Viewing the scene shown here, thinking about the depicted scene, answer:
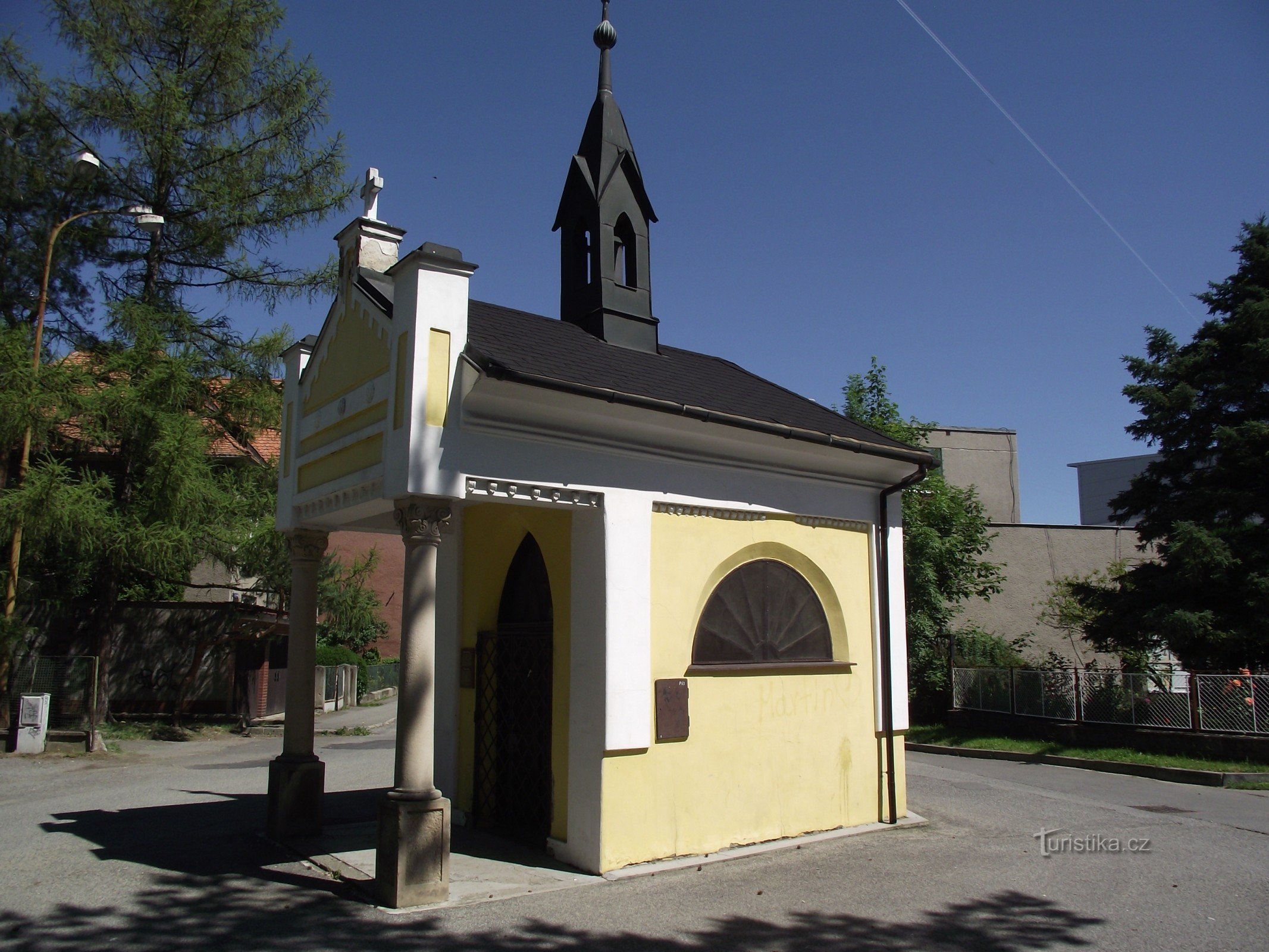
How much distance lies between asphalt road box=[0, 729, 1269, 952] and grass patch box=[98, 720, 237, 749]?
916 cm

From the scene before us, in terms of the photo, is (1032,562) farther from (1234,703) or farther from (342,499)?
(342,499)

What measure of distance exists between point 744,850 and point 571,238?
7744 millimetres

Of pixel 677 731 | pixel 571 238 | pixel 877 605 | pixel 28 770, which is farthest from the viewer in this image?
pixel 28 770

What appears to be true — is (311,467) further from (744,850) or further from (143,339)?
(143,339)

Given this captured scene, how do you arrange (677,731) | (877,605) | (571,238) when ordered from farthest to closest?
(571,238) < (877,605) < (677,731)

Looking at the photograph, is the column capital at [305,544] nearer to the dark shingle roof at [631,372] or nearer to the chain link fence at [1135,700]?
the dark shingle roof at [631,372]

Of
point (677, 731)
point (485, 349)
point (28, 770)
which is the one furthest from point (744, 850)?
point (28, 770)

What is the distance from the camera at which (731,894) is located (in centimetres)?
755

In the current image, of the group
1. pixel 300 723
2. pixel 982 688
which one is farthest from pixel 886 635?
pixel 982 688

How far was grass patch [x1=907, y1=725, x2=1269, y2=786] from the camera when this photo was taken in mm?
15266

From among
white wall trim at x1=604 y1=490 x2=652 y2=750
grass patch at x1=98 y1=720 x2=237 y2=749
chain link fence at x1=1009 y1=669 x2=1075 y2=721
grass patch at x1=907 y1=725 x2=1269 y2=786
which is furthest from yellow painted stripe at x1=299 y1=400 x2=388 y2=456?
chain link fence at x1=1009 y1=669 x2=1075 y2=721

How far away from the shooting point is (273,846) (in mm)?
9219

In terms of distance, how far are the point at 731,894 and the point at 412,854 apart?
2551mm

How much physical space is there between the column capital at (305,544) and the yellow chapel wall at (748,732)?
154 inches
